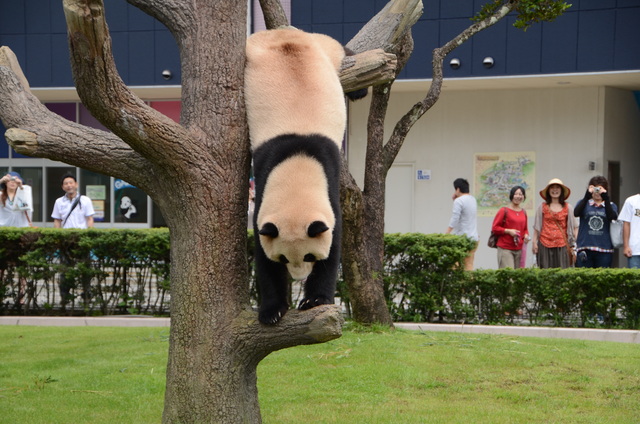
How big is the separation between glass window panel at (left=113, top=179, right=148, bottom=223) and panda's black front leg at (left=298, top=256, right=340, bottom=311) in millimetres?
16759

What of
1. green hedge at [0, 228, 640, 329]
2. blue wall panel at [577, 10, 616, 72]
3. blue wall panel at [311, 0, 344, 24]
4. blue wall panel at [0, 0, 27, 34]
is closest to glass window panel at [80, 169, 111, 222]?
blue wall panel at [0, 0, 27, 34]

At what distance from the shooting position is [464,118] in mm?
18422

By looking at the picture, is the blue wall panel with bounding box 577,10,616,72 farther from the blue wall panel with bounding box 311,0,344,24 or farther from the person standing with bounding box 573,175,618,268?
the person standing with bounding box 573,175,618,268

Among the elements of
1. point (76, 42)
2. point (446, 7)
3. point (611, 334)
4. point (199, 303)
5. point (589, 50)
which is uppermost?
point (446, 7)

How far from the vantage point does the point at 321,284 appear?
13.9 feet

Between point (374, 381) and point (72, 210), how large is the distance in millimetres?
7010

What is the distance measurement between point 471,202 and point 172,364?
8053mm

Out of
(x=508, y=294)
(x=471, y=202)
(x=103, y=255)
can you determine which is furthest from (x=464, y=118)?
(x=103, y=255)

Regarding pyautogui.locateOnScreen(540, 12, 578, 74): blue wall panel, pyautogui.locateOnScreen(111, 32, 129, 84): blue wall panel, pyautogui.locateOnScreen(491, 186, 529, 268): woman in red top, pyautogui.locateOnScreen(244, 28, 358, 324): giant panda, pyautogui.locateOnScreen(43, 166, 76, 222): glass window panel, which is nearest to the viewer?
pyautogui.locateOnScreen(244, 28, 358, 324): giant panda

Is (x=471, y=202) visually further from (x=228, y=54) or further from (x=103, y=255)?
(x=228, y=54)

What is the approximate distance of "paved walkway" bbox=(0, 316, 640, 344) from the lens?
892 centimetres

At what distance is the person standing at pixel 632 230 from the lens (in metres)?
10.4

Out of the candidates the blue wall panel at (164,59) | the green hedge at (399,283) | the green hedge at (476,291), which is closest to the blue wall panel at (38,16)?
the blue wall panel at (164,59)

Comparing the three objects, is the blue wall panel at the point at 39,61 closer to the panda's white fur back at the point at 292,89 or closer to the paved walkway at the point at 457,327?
the paved walkway at the point at 457,327
